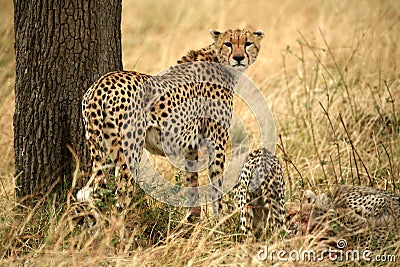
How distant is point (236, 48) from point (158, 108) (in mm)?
921

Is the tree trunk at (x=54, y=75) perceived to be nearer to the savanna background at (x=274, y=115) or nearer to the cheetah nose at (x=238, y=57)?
the savanna background at (x=274, y=115)

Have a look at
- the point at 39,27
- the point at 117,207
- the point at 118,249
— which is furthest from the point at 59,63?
the point at 118,249

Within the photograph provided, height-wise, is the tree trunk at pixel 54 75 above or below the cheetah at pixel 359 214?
above

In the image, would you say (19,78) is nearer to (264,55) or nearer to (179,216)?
(179,216)

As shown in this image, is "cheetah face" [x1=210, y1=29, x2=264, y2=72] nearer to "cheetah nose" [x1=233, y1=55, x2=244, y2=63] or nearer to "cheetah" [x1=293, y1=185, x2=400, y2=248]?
"cheetah nose" [x1=233, y1=55, x2=244, y2=63]

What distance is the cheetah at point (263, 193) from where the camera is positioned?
12.9ft

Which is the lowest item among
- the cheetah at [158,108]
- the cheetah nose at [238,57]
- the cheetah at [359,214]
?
the cheetah at [359,214]

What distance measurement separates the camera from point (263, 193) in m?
3.94

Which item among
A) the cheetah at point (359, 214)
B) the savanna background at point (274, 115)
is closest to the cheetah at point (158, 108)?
the savanna background at point (274, 115)

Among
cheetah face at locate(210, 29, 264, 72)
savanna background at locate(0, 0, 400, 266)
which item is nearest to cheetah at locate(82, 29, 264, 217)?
cheetah face at locate(210, 29, 264, 72)

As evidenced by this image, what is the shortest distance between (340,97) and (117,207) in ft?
9.82

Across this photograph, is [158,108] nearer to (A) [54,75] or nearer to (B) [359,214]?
(A) [54,75]

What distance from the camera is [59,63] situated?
406 centimetres

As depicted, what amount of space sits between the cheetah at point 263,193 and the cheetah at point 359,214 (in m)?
0.16
